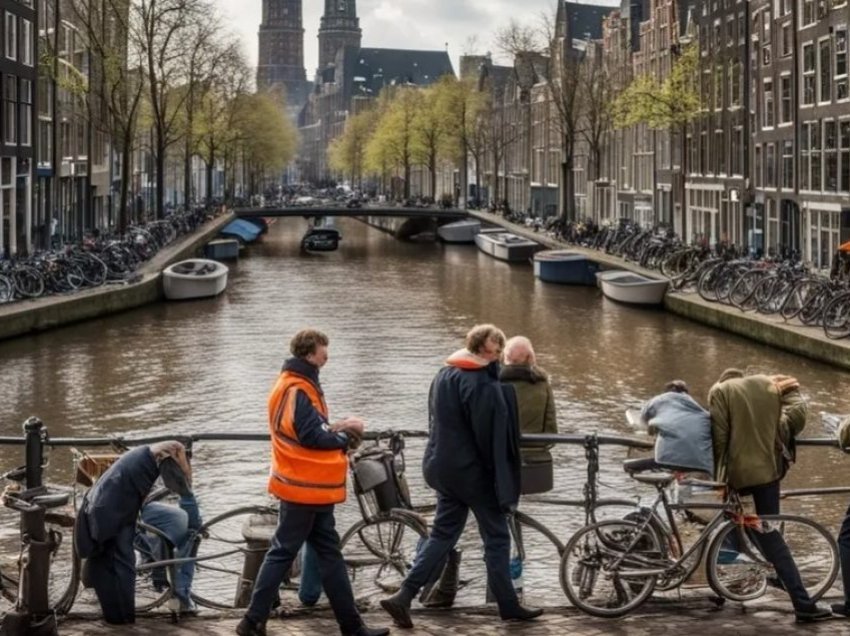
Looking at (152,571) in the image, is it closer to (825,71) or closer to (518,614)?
(518,614)

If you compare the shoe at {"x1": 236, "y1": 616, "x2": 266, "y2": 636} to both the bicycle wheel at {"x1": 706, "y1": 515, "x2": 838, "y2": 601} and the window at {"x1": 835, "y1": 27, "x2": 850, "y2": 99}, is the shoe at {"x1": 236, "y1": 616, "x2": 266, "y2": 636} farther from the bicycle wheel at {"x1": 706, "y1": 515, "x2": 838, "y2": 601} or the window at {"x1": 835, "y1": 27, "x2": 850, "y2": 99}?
the window at {"x1": 835, "y1": 27, "x2": 850, "y2": 99}

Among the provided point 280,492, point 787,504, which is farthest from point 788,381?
point 787,504

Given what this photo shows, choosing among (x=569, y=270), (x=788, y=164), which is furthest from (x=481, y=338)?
(x=569, y=270)

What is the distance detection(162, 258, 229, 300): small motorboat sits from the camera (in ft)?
143

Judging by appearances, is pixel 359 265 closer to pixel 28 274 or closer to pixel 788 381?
pixel 28 274

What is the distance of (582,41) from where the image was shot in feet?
300

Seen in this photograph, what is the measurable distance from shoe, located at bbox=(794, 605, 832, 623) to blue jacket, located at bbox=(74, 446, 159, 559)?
383cm

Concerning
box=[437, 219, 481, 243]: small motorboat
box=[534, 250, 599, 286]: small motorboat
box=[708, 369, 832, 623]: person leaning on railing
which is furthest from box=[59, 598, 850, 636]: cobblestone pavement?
box=[437, 219, 481, 243]: small motorboat

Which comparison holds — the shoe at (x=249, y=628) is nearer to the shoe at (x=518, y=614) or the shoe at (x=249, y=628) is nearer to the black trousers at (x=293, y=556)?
the black trousers at (x=293, y=556)

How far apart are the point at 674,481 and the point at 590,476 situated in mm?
514

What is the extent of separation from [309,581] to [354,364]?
20.2 m

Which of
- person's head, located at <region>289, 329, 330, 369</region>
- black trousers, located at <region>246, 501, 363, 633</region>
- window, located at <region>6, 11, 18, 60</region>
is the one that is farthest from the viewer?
window, located at <region>6, 11, 18, 60</region>

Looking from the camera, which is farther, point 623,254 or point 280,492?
point 623,254

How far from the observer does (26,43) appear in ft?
158
